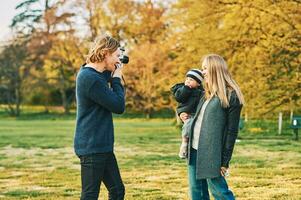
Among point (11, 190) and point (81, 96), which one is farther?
point (11, 190)

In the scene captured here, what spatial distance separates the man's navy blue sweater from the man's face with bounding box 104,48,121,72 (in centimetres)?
8

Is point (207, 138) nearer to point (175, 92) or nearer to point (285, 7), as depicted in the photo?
point (175, 92)

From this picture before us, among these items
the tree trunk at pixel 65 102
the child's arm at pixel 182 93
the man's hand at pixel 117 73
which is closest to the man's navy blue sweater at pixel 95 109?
the man's hand at pixel 117 73

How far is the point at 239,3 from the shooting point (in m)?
16.7

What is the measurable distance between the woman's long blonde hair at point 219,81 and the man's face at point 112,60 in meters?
0.92

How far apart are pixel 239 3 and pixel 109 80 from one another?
12900mm

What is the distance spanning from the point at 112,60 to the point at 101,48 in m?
0.13

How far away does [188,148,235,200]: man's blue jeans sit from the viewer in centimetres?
489

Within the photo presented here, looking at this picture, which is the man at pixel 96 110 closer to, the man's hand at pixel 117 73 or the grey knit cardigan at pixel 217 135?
the man's hand at pixel 117 73

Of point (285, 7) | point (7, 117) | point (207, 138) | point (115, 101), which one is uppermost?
point (285, 7)

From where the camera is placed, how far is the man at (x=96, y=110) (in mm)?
4238

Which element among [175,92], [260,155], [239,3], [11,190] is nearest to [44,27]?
[239,3]

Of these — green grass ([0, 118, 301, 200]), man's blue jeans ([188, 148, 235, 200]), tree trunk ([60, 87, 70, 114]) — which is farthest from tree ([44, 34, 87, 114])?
man's blue jeans ([188, 148, 235, 200])

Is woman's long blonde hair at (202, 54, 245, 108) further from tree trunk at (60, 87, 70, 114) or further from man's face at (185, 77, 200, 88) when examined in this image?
tree trunk at (60, 87, 70, 114)
